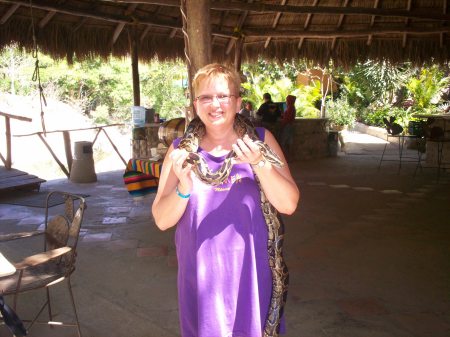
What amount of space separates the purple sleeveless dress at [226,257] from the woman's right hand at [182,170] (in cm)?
8

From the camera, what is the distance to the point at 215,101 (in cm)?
172

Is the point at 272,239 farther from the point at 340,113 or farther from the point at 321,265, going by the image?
the point at 340,113

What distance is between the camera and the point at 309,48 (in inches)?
379

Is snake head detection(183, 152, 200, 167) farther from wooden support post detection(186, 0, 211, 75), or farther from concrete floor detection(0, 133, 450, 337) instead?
wooden support post detection(186, 0, 211, 75)

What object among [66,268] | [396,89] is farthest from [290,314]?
[396,89]

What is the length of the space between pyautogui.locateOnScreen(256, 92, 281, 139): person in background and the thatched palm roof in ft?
3.25

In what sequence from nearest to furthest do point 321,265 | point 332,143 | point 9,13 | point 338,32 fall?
point 321,265 < point 9,13 < point 338,32 < point 332,143

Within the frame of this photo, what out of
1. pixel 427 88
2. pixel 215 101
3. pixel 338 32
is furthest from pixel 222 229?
pixel 427 88

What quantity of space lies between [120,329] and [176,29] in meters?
7.18

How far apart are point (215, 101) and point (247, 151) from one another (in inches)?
9.7

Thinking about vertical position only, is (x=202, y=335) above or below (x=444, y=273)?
above

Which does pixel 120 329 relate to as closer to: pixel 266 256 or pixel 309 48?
pixel 266 256

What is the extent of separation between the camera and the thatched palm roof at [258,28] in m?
7.32

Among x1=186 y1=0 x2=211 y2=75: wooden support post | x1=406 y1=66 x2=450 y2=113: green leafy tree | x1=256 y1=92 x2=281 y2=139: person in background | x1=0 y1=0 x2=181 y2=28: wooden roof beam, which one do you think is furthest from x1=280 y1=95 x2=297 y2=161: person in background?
x1=406 y1=66 x2=450 y2=113: green leafy tree
